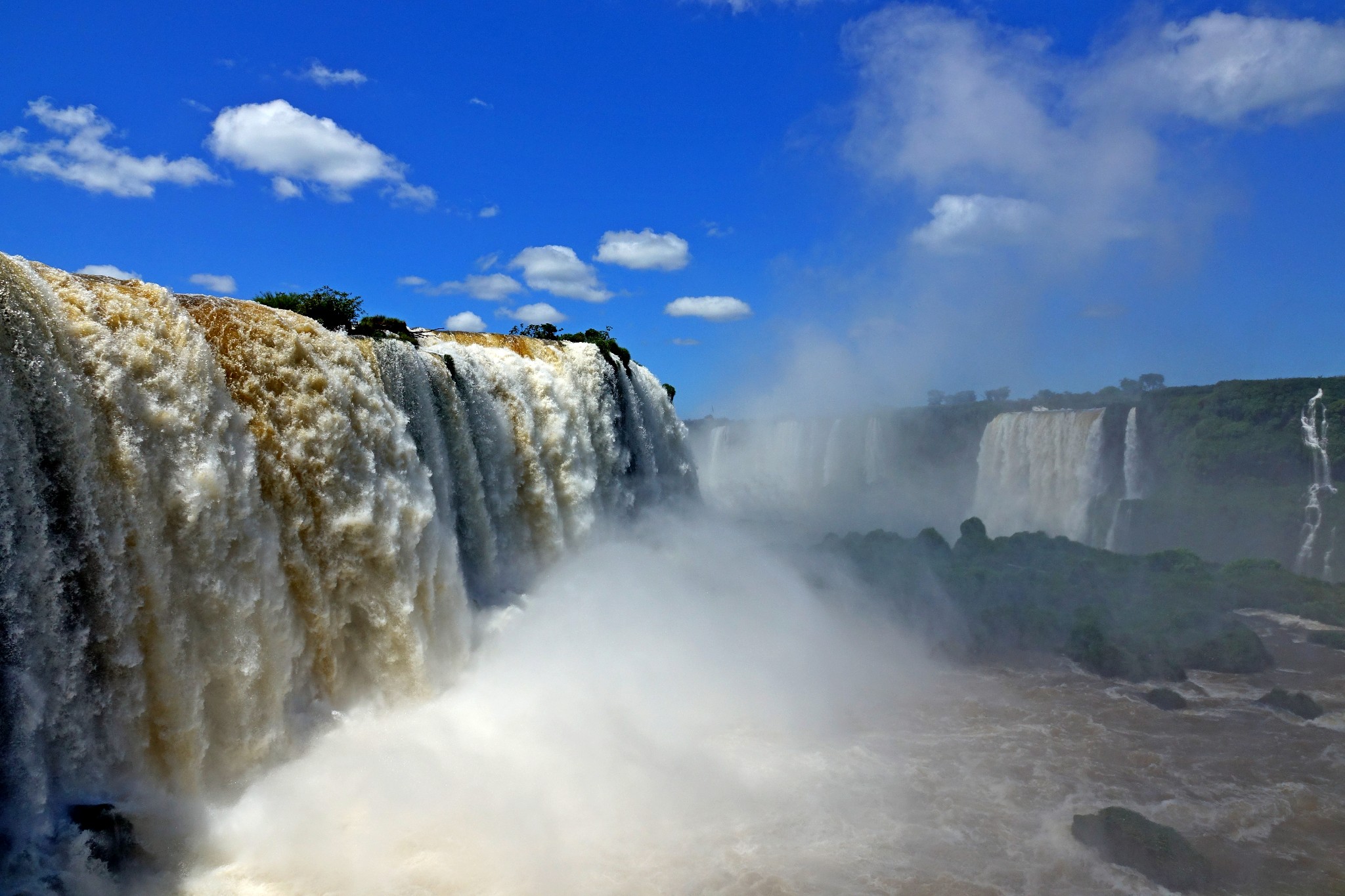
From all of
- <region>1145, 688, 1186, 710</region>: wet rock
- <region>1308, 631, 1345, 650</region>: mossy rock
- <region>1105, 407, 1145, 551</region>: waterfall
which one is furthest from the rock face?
<region>1105, 407, 1145, 551</region>: waterfall

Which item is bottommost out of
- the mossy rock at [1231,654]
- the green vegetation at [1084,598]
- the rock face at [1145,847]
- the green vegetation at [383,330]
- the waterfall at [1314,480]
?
the rock face at [1145,847]

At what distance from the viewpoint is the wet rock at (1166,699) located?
1167 centimetres

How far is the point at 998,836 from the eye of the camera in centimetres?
810

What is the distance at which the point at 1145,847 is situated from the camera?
7676 millimetres

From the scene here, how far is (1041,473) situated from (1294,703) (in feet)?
52.2

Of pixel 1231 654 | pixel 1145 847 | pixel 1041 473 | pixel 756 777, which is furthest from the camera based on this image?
→ pixel 1041 473

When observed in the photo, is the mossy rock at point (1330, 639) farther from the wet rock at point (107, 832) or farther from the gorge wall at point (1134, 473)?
the wet rock at point (107, 832)

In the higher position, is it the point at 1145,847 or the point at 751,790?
the point at 751,790

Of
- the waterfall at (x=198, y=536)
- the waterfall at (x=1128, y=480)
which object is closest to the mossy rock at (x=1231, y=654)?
the waterfall at (x=1128, y=480)

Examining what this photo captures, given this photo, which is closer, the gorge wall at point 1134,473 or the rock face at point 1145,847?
the rock face at point 1145,847

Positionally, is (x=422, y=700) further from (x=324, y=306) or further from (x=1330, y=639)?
(x=1330, y=639)

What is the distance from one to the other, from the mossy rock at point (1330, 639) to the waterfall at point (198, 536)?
50.4ft

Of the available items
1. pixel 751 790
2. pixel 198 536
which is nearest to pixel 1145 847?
pixel 751 790

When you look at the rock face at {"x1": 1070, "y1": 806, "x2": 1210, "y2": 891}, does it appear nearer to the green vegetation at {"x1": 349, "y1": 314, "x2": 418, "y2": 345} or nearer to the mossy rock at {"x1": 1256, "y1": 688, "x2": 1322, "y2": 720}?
the mossy rock at {"x1": 1256, "y1": 688, "x2": 1322, "y2": 720}
